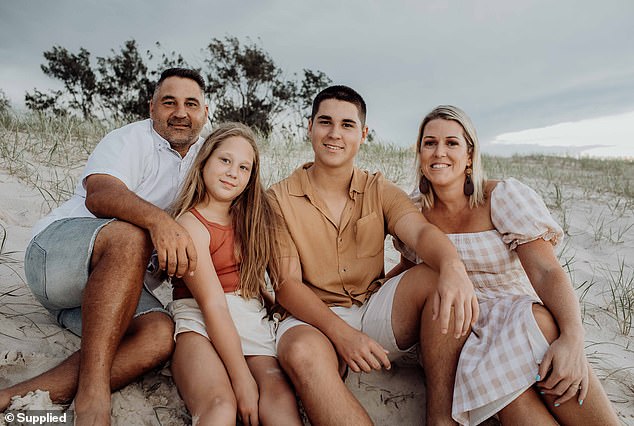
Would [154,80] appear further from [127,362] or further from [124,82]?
[127,362]

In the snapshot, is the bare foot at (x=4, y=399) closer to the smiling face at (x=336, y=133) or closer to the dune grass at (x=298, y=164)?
the smiling face at (x=336, y=133)

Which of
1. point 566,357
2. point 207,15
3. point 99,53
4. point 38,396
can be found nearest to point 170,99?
point 38,396

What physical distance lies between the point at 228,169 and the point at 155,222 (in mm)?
584

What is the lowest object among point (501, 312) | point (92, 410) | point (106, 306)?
point (92, 410)

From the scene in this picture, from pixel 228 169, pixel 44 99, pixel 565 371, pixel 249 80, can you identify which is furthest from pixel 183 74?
pixel 44 99

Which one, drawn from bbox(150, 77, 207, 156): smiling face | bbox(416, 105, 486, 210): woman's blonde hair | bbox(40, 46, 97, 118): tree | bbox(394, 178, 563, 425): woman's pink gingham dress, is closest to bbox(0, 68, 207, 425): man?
bbox(150, 77, 207, 156): smiling face

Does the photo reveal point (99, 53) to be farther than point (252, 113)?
Yes

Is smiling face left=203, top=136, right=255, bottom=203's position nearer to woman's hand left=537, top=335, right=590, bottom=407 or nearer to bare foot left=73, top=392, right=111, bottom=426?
bare foot left=73, top=392, right=111, bottom=426

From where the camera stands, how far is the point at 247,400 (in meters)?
2.03

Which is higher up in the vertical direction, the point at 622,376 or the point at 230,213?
the point at 230,213

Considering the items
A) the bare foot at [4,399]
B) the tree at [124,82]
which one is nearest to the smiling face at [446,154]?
the bare foot at [4,399]

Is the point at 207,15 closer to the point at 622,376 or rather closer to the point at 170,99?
the point at 170,99

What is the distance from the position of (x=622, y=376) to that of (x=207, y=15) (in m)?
10.4

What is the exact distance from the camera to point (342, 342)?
2.21 metres
